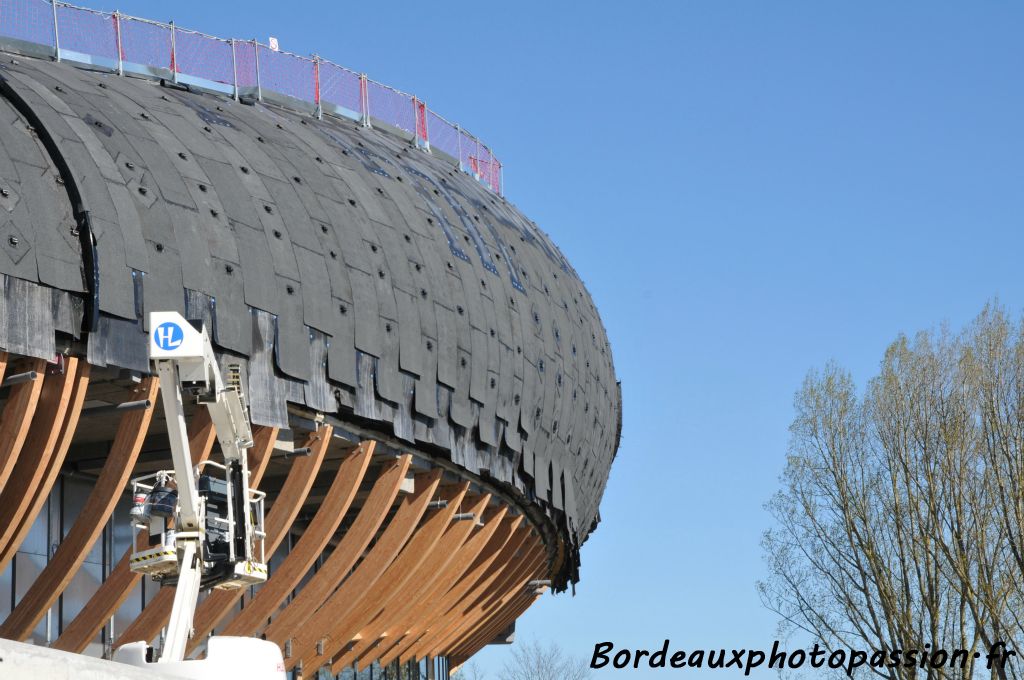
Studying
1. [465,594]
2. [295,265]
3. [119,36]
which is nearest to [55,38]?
[119,36]

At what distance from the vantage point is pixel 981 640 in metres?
31.1

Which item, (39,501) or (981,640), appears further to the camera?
(981,640)

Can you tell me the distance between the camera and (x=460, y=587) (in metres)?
28.1

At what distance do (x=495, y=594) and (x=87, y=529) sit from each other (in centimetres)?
1306

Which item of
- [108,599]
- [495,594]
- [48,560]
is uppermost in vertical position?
[495,594]

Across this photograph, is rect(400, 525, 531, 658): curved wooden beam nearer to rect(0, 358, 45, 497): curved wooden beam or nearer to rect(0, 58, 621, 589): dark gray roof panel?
rect(0, 58, 621, 589): dark gray roof panel

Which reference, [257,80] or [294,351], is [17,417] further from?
[257,80]

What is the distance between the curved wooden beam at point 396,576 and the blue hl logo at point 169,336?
11051 mm

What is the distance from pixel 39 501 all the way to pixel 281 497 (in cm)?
389

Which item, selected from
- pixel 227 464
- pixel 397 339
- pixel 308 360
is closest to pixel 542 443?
pixel 397 339

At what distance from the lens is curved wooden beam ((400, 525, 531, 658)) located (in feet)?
92.6

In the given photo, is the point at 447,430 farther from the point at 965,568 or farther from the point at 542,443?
the point at 965,568

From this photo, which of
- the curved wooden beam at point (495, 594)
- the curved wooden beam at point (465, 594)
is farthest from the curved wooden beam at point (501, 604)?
the curved wooden beam at point (465, 594)

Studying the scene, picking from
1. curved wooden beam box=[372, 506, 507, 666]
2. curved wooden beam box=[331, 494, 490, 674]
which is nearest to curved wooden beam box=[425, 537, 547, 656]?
curved wooden beam box=[372, 506, 507, 666]
